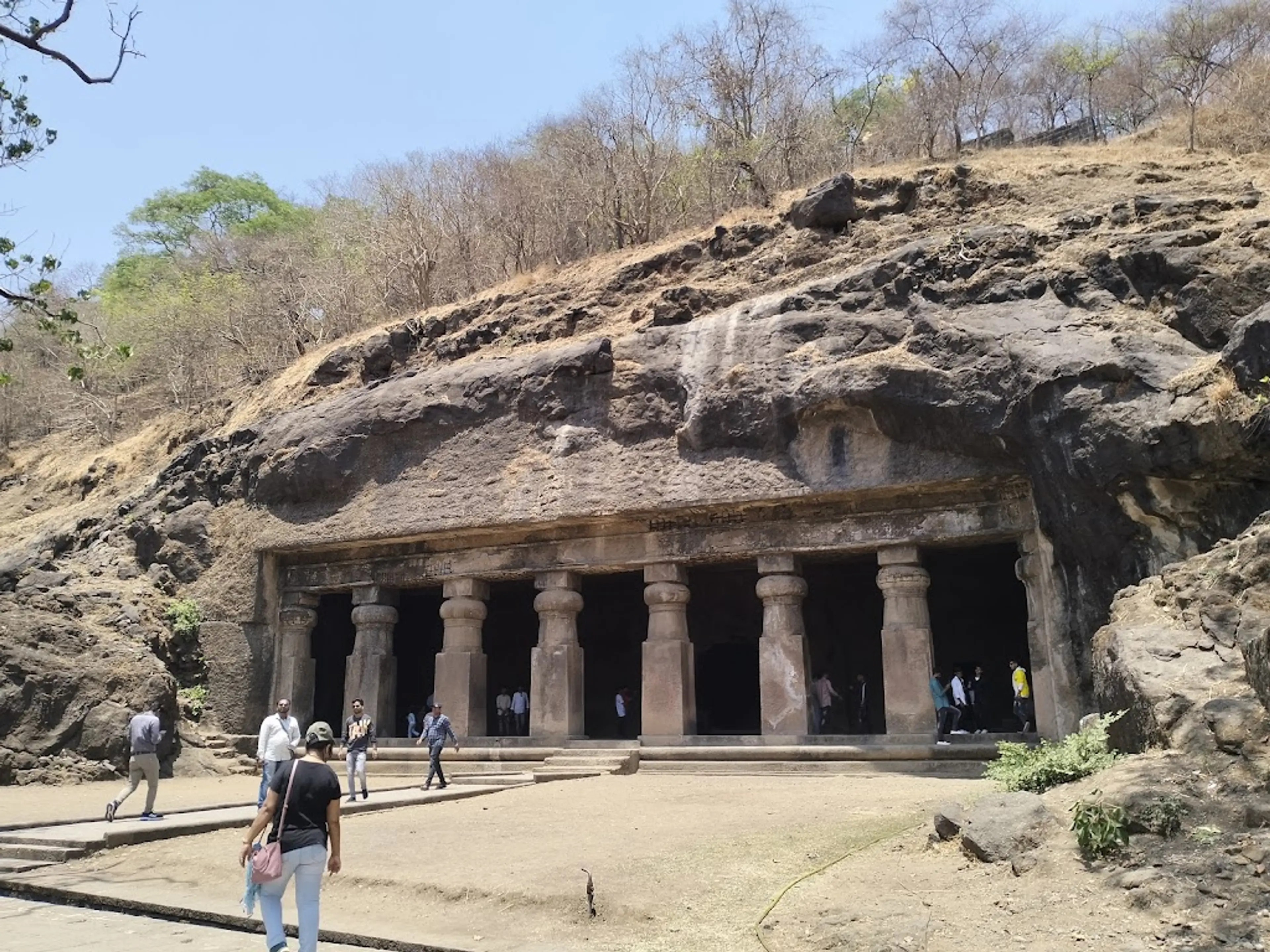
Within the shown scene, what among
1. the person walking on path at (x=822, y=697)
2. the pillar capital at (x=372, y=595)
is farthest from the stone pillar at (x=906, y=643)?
the pillar capital at (x=372, y=595)

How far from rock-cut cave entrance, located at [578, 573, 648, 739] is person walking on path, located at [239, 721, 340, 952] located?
15732 millimetres

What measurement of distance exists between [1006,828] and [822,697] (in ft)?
34.8

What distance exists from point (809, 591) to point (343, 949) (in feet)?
48.2

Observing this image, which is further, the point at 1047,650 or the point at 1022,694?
the point at 1022,694

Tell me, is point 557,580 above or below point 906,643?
above

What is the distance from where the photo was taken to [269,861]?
187 inches

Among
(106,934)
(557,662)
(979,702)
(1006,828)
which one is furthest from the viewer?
(979,702)

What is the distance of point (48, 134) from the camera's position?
9203 mm

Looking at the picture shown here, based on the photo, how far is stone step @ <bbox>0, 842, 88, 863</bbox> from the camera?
27.7 feet

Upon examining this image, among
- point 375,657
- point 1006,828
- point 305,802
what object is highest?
point 375,657

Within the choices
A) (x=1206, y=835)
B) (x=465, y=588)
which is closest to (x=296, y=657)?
(x=465, y=588)

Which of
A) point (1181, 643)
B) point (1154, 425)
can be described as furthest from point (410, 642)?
point (1181, 643)

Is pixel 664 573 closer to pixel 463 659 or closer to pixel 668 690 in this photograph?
pixel 668 690

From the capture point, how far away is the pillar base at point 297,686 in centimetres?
1769
